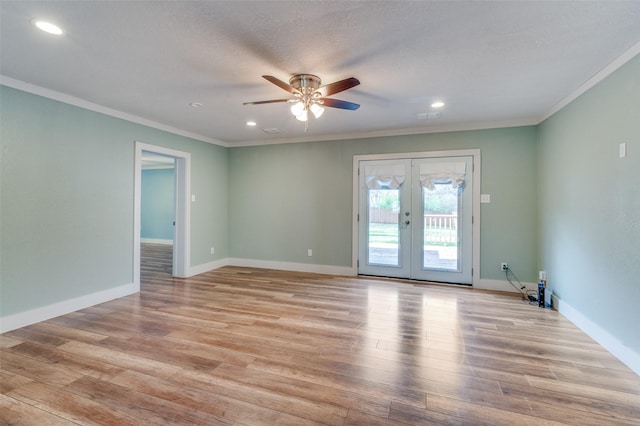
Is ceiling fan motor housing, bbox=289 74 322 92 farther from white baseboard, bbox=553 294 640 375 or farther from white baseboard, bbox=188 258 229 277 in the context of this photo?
white baseboard, bbox=188 258 229 277

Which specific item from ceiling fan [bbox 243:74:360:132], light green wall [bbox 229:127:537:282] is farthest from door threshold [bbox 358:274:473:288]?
ceiling fan [bbox 243:74:360:132]

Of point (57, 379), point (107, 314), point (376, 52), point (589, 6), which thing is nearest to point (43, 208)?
point (107, 314)

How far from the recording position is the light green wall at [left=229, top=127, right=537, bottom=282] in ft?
14.7

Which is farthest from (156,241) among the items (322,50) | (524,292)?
(524,292)

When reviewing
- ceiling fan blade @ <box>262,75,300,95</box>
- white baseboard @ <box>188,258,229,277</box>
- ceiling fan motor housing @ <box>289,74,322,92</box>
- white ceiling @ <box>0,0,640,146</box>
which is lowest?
white baseboard @ <box>188,258,229,277</box>

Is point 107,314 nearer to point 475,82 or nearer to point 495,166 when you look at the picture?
point 475,82

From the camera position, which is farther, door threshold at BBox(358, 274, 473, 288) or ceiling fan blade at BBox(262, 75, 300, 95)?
door threshold at BBox(358, 274, 473, 288)

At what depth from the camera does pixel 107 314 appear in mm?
3498

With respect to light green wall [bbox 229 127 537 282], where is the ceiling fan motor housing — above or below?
above

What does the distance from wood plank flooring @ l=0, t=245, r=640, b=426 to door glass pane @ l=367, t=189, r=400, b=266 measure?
1.37 meters

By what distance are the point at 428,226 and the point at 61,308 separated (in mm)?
5264

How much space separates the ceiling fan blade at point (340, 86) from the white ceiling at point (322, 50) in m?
0.19

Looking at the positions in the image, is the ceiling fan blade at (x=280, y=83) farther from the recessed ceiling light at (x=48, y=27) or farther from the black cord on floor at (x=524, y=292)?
the black cord on floor at (x=524, y=292)

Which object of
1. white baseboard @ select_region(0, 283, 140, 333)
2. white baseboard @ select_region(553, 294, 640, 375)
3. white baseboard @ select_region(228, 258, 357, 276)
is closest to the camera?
white baseboard @ select_region(553, 294, 640, 375)
